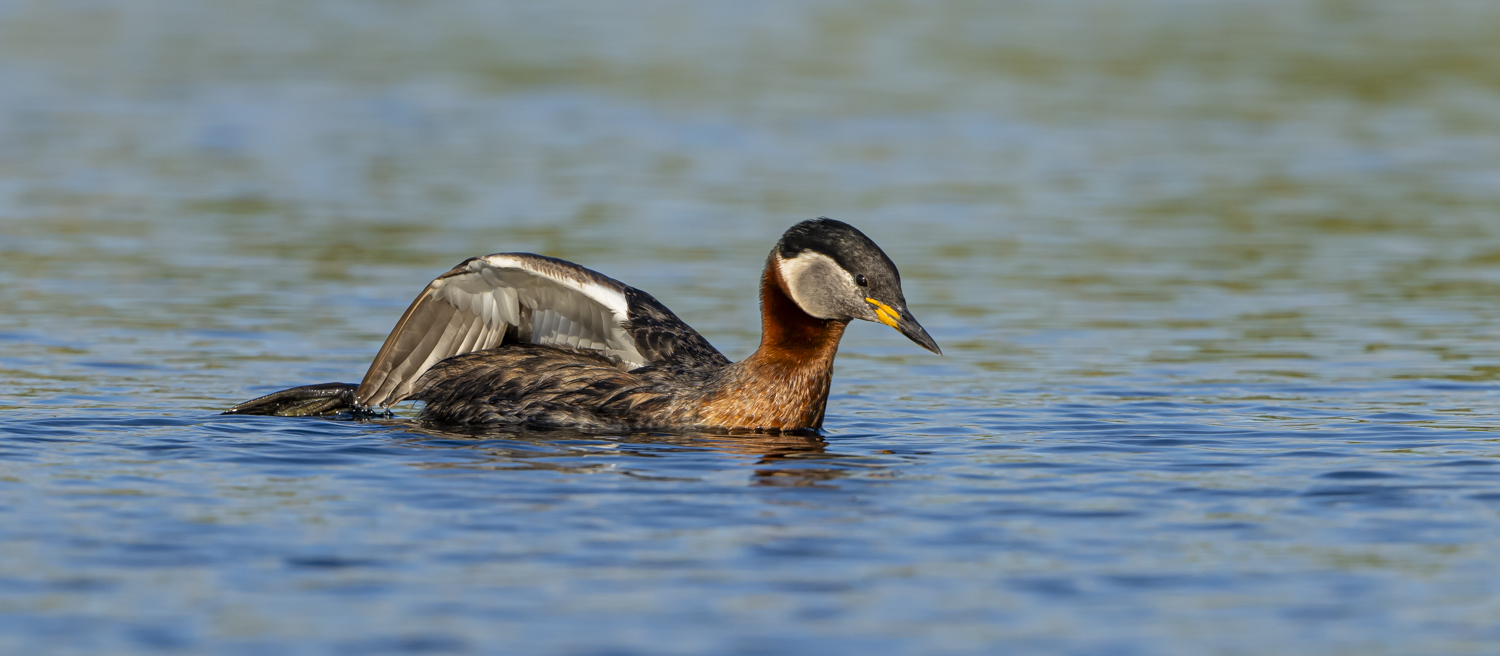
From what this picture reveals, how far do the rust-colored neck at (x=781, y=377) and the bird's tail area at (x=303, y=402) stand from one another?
220 centimetres

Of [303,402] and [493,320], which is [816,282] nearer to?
[493,320]

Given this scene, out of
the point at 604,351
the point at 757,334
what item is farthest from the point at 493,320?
the point at 757,334

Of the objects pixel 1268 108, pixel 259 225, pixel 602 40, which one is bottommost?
pixel 259 225

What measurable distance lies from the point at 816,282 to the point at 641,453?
1.54 m

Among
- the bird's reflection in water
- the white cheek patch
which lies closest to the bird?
the white cheek patch

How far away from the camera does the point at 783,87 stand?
28.6 metres

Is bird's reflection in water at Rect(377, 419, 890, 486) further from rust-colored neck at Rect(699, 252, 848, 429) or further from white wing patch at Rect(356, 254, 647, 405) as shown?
white wing patch at Rect(356, 254, 647, 405)

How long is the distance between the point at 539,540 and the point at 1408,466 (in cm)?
447

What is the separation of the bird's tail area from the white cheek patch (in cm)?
274

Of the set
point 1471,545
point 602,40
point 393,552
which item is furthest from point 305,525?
point 602,40

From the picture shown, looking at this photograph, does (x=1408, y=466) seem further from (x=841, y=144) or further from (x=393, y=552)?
(x=841, y=144)

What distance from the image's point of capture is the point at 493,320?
11586 millimetres

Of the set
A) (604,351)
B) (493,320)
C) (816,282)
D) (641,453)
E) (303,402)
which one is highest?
(816,282)

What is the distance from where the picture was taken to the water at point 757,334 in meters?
6.76
